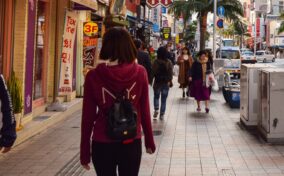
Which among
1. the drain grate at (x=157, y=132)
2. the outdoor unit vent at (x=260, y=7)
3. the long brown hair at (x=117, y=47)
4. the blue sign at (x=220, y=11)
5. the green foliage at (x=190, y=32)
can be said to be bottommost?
the drain grate at (x=157, y=132)

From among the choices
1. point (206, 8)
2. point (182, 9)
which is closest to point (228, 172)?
point (206, 8)

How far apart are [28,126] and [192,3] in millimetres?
22073

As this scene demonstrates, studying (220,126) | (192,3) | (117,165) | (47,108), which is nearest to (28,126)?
(47,108)

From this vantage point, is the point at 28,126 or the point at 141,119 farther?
the point at 28,126

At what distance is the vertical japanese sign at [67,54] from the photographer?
1171 cm

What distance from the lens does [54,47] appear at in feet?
42.6

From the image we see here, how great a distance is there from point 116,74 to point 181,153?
490 centimetres

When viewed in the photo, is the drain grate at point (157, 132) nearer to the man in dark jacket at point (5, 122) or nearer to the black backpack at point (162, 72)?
the black backpack at point (162, 72)

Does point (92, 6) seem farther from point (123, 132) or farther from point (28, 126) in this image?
point (123, 132)

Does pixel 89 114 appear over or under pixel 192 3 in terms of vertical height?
under

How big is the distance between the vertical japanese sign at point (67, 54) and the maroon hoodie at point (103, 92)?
25.8 ft

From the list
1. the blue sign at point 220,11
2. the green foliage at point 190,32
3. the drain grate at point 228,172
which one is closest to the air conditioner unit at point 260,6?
the green foliage at point 190,32

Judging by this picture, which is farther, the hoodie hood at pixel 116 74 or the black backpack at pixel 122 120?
the hoodie hood at pixel 116 74

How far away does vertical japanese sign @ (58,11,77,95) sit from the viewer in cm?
1171
